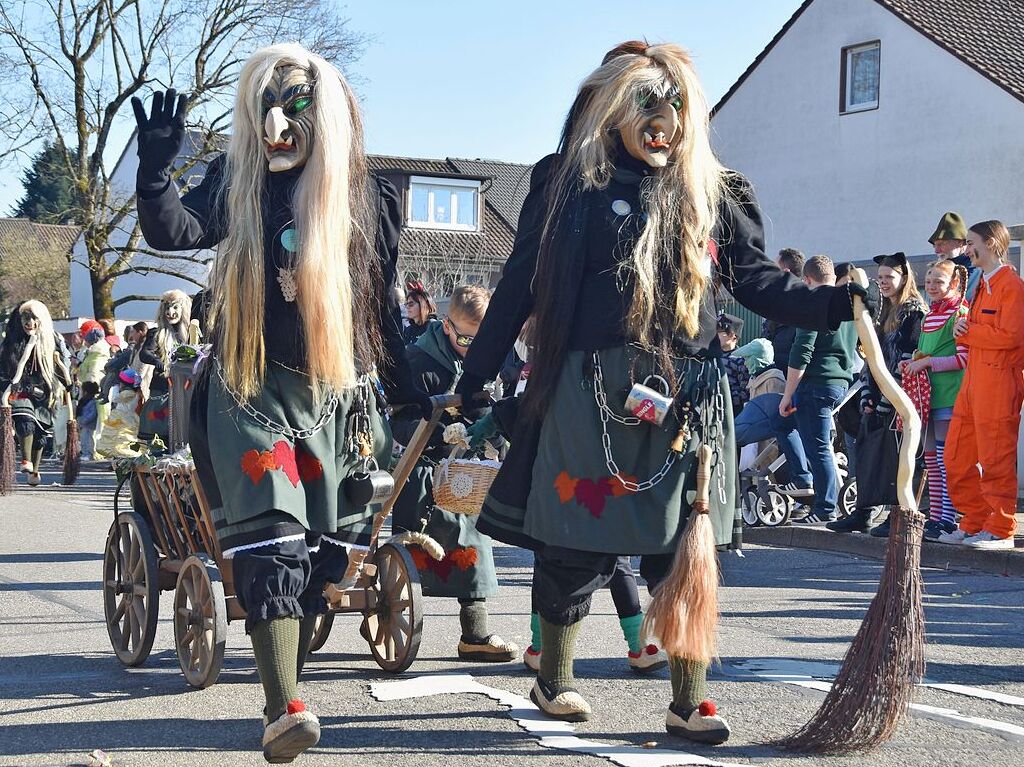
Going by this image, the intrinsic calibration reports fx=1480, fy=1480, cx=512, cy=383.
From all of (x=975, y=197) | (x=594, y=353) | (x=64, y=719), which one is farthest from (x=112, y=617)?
(x=975, y=197)

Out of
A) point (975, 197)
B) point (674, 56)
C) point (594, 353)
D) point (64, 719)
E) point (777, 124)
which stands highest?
point (777, 124)

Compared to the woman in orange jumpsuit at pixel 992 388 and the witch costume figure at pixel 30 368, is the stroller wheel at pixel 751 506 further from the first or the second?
the witch costume figure at pixel 30 368

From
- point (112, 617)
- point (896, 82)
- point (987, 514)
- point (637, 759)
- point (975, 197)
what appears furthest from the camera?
point (896, 82)

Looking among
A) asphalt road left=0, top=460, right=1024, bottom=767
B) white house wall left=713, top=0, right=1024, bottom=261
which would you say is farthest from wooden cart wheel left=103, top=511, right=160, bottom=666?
white house wall left=713, top=0, right=1024, bottom=261

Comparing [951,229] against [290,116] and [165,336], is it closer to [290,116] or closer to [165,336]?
[165,336]

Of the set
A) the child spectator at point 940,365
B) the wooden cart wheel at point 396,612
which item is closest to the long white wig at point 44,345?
the child spectator at point 940,365

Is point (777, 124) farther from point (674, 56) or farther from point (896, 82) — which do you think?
point (674, 56)

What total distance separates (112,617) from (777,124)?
85.0ft

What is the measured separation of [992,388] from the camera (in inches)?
377

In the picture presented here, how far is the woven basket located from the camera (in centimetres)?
544

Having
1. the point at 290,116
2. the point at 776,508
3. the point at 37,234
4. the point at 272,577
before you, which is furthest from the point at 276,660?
the point at 37,234

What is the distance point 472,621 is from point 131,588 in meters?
1.39

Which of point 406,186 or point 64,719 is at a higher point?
point 406,186

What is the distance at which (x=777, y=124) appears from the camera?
99.3 ft
